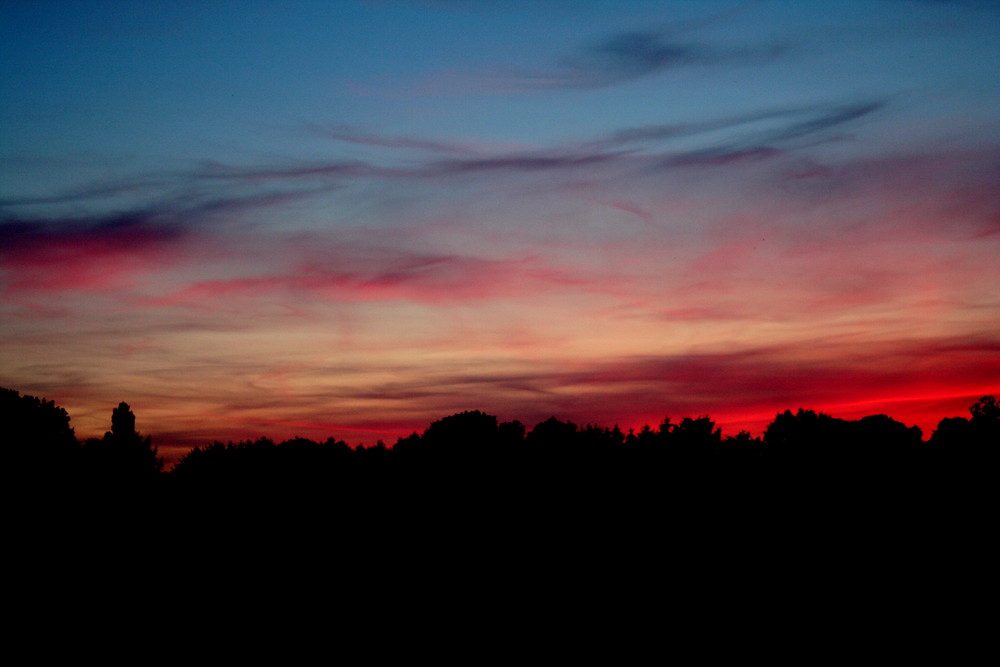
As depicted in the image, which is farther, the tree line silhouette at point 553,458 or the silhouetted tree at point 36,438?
the silhouetted tree at point 36,438

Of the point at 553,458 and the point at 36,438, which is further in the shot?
the point at 36,438

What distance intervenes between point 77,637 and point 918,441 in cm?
3307

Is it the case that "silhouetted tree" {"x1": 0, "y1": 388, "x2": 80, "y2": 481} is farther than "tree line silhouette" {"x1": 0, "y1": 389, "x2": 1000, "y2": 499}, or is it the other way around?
"silhouetted tree" {"x1": 0, "y1": 388, "x2": 80, "y2": 481}

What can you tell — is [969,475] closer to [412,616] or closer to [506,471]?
[506,471]

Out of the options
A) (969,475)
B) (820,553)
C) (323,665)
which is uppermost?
(969,475)

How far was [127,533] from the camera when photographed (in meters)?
36.0

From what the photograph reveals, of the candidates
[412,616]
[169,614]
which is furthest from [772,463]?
[169,614]

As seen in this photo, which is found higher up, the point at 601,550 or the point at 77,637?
the point at 601,550

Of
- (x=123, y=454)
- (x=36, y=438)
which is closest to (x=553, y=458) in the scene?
(x=123, y=454)

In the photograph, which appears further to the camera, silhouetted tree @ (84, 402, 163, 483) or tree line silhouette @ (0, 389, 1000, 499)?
silhouetted tree @ (84, 402, 163, 483)

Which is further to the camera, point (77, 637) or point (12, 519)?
point (12, 519)

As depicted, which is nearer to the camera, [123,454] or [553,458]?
[553,458]

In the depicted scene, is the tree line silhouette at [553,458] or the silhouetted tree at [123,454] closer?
the tree line silhouette at [553,458]

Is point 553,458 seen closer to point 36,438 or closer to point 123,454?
point 123,454
